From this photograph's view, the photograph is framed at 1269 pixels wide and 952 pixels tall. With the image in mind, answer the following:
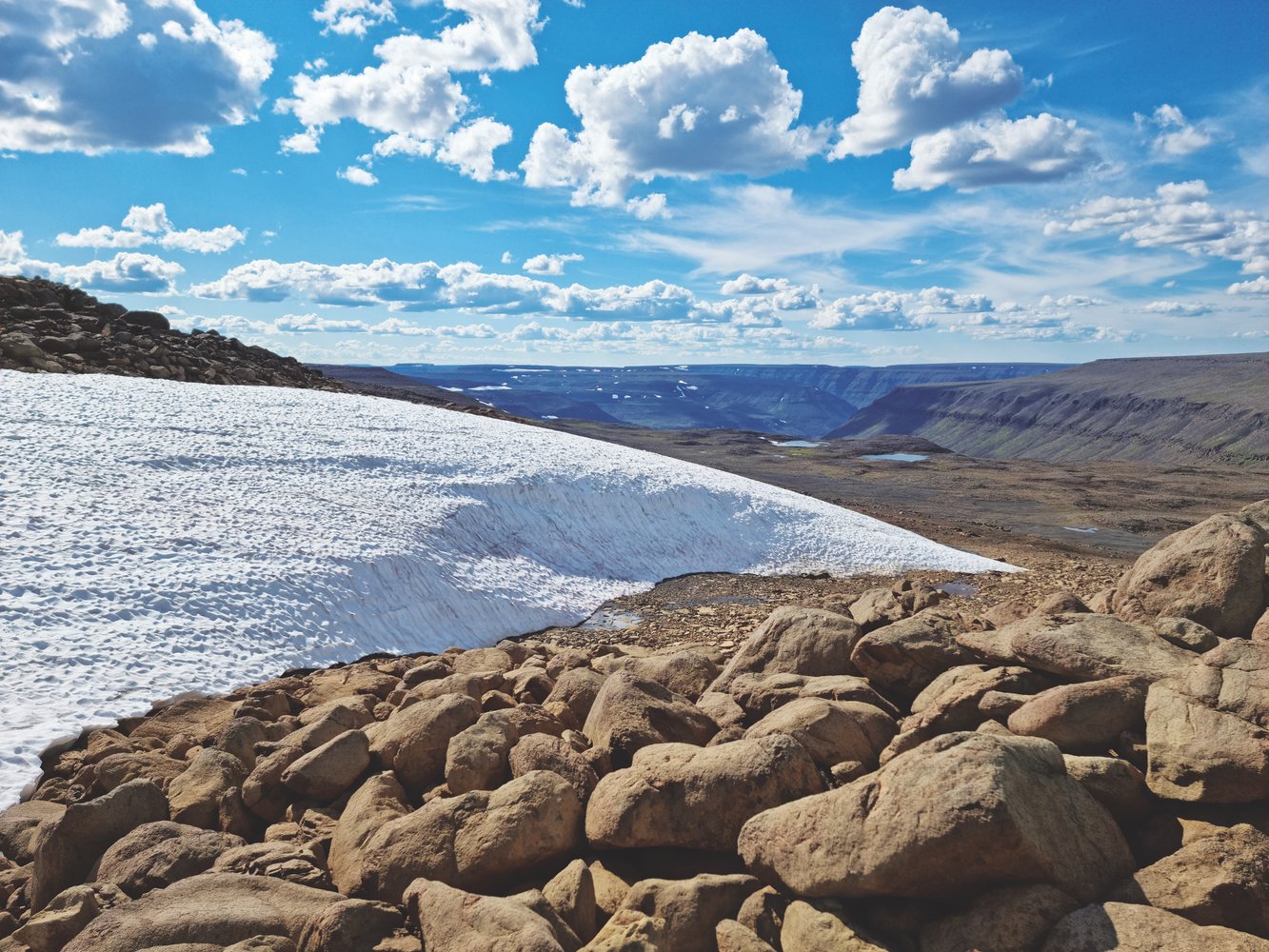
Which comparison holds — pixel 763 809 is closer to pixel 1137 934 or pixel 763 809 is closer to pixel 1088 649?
pixel 1137 934

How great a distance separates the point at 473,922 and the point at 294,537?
1338 cm

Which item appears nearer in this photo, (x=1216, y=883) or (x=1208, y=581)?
(x=1216, y=883)

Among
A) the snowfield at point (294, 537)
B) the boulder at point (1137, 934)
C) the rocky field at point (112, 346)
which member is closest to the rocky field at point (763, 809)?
the boulder at point (1137, 934)

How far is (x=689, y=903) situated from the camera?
5.11 metres

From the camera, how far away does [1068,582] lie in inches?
839

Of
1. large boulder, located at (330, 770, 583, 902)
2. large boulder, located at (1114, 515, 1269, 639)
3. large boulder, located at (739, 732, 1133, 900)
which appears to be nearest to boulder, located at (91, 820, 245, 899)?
large boulder, located at (330, 770, 583, 902)

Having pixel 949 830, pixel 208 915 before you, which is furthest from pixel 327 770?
pixel 949 830

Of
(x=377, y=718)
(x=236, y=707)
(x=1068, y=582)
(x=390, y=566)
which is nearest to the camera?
(x=377, y=718)

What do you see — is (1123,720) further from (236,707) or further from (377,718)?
(236,707)

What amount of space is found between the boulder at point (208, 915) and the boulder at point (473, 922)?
738 millimetres

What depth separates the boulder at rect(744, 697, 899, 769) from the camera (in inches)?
254

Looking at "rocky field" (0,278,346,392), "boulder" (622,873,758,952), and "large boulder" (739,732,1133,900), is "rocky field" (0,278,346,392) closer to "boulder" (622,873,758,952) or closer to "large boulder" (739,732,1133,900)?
"boulder" (622,873,758,952)

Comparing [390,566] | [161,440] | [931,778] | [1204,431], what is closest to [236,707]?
[390,566]

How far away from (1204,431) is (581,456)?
207747mm
